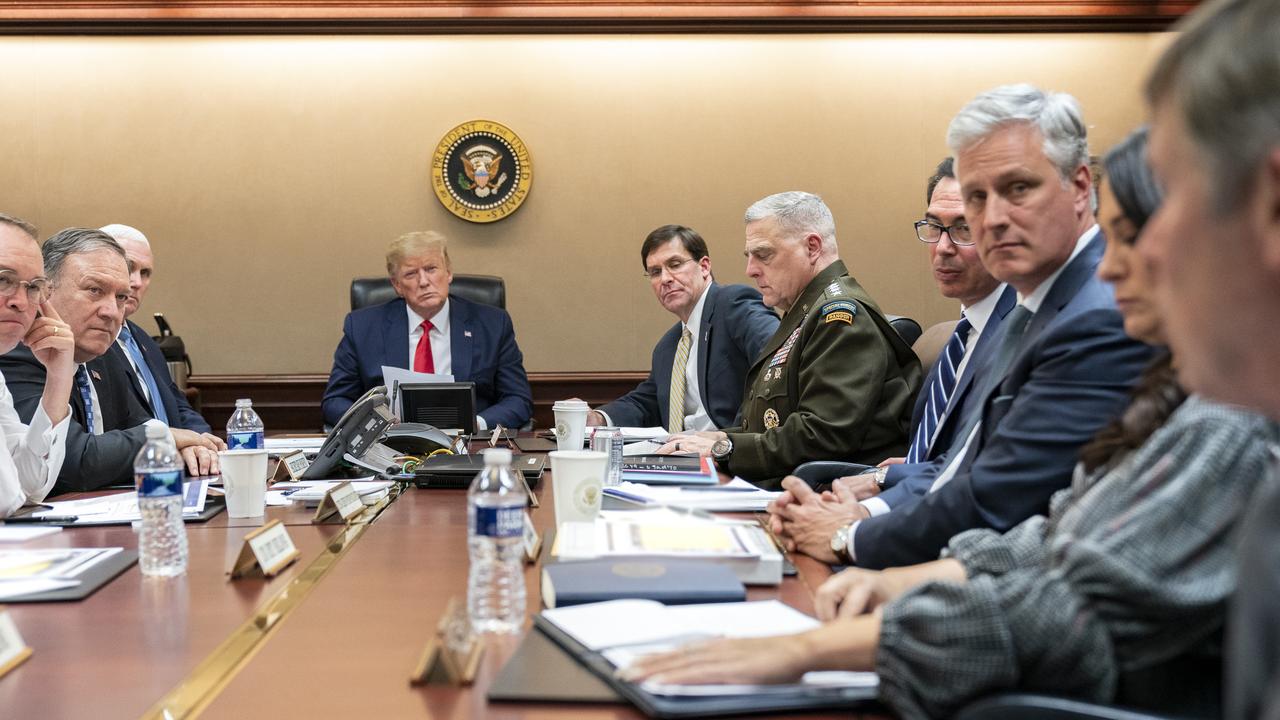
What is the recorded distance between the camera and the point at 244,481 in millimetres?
2225

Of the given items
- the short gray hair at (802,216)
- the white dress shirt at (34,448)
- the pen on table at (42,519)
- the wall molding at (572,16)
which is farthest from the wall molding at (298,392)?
the pen on table at (42,519)

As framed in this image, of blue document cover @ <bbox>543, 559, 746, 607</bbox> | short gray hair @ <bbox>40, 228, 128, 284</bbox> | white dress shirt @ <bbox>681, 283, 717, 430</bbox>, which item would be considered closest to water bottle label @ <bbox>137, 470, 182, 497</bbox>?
blue document cover @ <bbox>543, 559, 746, 607</bbox>

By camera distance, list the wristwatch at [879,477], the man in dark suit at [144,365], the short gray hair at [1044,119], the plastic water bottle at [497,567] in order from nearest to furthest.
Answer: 1. the plastic water bottle at [497,567]
2. the short gray hair at [1044,119]
3. the wristwatch at [879,477]
4. the man in dark suit at [144,365]

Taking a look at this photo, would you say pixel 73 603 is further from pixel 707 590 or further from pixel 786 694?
pixel 786 694

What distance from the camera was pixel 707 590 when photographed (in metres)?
1.42

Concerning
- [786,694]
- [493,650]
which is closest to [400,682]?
[493,650]

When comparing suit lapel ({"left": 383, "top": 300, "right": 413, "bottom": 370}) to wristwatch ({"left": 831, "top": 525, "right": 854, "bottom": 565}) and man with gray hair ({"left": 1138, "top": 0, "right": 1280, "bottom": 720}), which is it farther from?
man with gray hair ({"left": 1138, "top": 0, "right": 1280, "bottom": 720})

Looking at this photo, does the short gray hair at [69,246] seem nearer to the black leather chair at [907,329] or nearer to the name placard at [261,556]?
the name placard at [261,556]

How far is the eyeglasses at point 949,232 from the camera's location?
9.46ft

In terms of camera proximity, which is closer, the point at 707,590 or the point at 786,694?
the point at 786,694

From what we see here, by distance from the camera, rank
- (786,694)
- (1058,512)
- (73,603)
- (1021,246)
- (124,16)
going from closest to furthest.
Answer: (786,694) < (1058,512) < (73,603) < (1021,246) < (124,16)

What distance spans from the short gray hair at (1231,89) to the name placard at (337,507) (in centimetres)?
184

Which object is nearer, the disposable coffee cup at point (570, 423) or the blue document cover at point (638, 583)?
the blue document cover at point (638, 583)

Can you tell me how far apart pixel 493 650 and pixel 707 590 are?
12.0 inches
